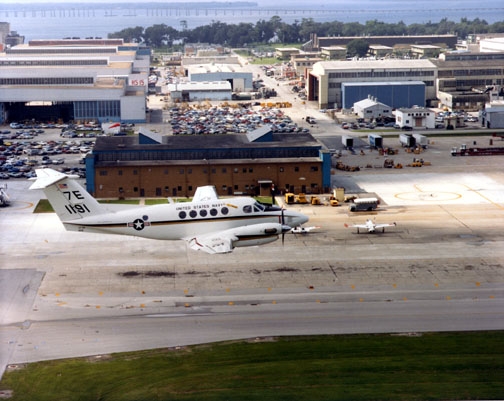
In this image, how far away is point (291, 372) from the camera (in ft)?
173

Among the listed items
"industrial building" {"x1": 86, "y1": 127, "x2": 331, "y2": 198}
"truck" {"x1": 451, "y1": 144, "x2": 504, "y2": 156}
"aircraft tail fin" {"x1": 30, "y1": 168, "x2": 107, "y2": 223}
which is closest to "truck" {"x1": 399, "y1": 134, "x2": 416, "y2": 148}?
"truck" {"x1": 451, "y1": 144, "x2": 504, "y2": 156}

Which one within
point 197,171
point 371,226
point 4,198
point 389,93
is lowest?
point 371,226

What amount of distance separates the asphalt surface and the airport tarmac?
101 millimetres

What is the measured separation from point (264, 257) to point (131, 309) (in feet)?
54.9

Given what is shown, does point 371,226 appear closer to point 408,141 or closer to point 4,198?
point 4,198

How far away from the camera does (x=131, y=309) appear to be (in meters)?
64.2

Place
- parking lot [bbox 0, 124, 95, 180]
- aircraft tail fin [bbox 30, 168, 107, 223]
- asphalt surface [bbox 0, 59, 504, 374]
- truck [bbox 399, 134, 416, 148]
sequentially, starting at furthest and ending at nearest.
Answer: truck [bbox 399, 134, 416, 148] → parking lot [bbox 0, 124, 95, 180] → aircraft tail fin [bbox 30, 168, 107, 223] → asphalt surface [bbox 0, 59, 504, 374]

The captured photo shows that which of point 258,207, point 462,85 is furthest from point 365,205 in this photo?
point 462,85

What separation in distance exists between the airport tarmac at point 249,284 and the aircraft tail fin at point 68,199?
224 inches

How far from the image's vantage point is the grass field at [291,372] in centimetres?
4994

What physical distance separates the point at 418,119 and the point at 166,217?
99798 mm

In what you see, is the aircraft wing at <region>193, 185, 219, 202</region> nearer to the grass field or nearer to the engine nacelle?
the engine nacelle

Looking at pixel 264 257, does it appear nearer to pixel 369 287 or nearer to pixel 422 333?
pixel 369 287

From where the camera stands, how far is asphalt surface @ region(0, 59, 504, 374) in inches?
2354
